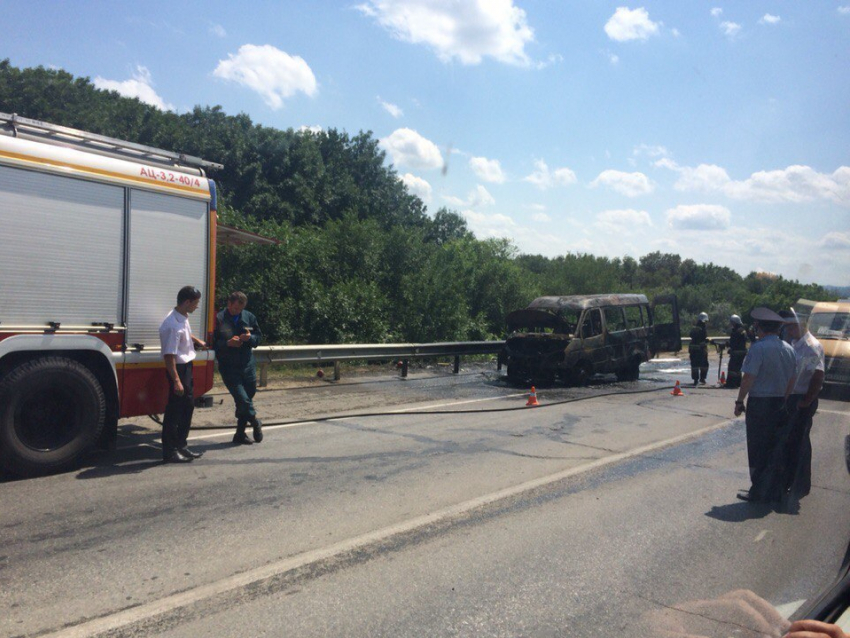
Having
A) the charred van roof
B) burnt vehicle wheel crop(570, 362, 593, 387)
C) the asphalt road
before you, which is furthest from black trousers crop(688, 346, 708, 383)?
the asphalt road

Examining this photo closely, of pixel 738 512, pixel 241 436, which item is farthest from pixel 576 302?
pixel 738 512

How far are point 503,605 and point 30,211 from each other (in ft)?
18.3

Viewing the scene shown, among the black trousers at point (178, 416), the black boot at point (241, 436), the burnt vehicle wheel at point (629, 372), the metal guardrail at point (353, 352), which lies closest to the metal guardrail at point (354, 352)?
the metal guardrail at point (353, 352)

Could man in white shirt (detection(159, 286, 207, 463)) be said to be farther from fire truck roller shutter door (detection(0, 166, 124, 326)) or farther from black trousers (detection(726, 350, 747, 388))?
black trousers (detection(726, 350, 747, 388))

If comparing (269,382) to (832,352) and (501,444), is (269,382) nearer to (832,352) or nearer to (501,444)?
(501,444)

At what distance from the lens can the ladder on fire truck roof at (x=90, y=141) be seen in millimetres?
6680

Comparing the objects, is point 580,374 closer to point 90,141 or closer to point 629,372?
point 629,372

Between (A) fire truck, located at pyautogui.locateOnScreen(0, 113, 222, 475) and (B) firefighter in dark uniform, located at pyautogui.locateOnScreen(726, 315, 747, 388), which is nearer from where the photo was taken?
(A) fire truck, located at pyautogui.locateOnScreen(0, 113, 222, 475)

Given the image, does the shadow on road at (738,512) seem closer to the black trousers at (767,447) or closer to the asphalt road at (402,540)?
the asphalt road at (402,540)

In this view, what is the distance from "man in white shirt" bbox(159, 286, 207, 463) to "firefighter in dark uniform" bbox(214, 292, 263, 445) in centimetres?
85

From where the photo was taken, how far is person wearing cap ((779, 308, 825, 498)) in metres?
6.60

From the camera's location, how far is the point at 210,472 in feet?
22.1

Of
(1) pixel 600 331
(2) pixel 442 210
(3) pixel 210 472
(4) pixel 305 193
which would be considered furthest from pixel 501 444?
(2) pixel 442 210

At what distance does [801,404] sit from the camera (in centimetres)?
668
